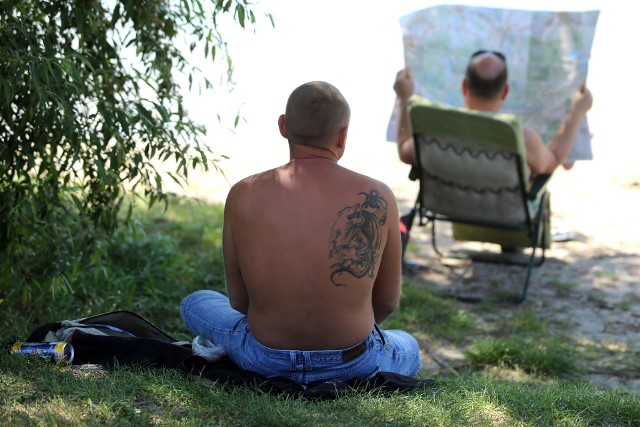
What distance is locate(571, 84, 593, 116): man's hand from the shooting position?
6.04 metres

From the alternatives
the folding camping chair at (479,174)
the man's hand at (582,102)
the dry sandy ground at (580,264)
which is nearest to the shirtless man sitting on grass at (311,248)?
the dry sandy ground at (580,264)

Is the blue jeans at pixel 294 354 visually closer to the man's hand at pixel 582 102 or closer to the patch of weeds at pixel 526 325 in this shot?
the patch of weeds at pixel 526 325

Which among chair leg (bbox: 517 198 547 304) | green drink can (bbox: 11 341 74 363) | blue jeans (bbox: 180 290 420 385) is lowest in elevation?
chair leg (bbox: 517 198 547 304)

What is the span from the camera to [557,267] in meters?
6.65

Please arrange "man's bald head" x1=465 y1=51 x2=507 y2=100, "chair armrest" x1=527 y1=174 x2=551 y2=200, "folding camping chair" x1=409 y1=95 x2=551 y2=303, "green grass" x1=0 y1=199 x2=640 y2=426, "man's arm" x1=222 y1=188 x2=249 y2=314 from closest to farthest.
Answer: "green grass" x1=0 y1=199 x2=640 y2=426 < "man's arm" x1=222 y1=188 x2=249 y2=314 < "folding camping chair" x1=409 y1=95 x2=551 y2=303 < "chair armrest" x1=527 y1=174 x2=551 y2=200 < "man's bald head" x1=465 y1=51 x2=507 y2=100

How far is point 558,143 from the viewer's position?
6043 mm

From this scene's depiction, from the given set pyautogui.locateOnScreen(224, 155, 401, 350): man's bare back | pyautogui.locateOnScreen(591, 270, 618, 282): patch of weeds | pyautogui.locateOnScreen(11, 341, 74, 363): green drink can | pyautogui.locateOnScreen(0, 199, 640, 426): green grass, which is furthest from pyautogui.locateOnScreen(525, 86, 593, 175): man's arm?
pyautogui.locateOnScreen(11, 341, 74, 363): green drink can

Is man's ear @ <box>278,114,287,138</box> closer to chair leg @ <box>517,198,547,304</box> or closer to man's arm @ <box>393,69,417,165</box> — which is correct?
man's arm @ <box>393,69,417,165</box>

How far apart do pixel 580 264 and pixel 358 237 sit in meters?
3.87

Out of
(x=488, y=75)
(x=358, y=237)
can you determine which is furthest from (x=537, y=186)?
(x=358, y=237)

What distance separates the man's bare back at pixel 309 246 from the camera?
3209mm

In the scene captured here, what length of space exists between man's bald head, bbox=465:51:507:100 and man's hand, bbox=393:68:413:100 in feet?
1.53

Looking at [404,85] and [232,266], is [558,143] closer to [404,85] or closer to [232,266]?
[404,85]

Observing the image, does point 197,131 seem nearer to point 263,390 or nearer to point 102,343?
point 102,343
